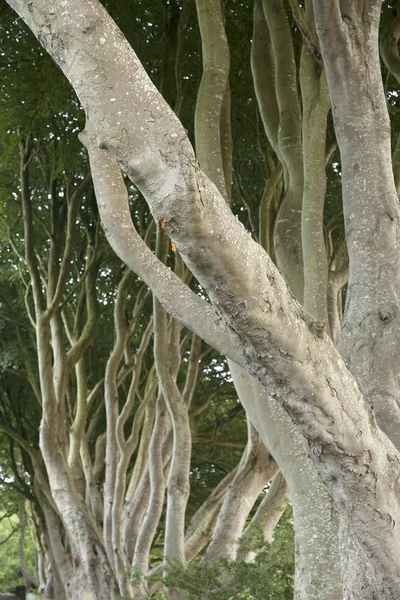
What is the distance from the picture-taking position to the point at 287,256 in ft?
22.3

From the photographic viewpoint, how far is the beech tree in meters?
2.70

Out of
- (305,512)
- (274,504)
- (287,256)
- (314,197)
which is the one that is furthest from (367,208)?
(274,504)

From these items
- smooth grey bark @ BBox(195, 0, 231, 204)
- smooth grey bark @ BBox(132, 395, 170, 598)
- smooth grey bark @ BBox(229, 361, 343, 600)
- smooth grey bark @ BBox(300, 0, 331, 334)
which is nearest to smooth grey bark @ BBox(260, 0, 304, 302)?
smooth grey bark @ BBox(300, 0, 331, 334)

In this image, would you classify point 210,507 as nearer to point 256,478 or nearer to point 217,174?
point 256,478

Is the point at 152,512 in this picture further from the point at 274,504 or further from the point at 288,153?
the point at 288,153

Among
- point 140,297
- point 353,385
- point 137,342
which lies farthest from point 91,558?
point 353,385

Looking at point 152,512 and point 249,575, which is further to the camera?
point 152,512

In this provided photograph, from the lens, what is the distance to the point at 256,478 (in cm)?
1080

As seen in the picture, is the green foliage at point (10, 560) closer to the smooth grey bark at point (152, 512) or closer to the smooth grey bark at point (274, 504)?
the smooth grey bark at point (152, 512)

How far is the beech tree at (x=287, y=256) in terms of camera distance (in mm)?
2697

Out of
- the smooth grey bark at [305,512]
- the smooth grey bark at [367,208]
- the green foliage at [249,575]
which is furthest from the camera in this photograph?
the green foliage at [249,575]

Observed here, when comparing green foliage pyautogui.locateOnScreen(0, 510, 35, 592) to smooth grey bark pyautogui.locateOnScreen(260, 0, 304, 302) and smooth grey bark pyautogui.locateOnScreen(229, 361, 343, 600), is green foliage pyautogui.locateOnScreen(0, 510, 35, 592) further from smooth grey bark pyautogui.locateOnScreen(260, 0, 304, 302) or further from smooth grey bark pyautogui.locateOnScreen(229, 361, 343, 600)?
smooth grey bark pyautogui.locateOnScreen(229, 361, 343, 600)

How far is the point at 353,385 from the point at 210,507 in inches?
502

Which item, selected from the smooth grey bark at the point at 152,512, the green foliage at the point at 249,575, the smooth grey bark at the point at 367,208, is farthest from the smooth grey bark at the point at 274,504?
the smooth grey bark at the point at 367,208
